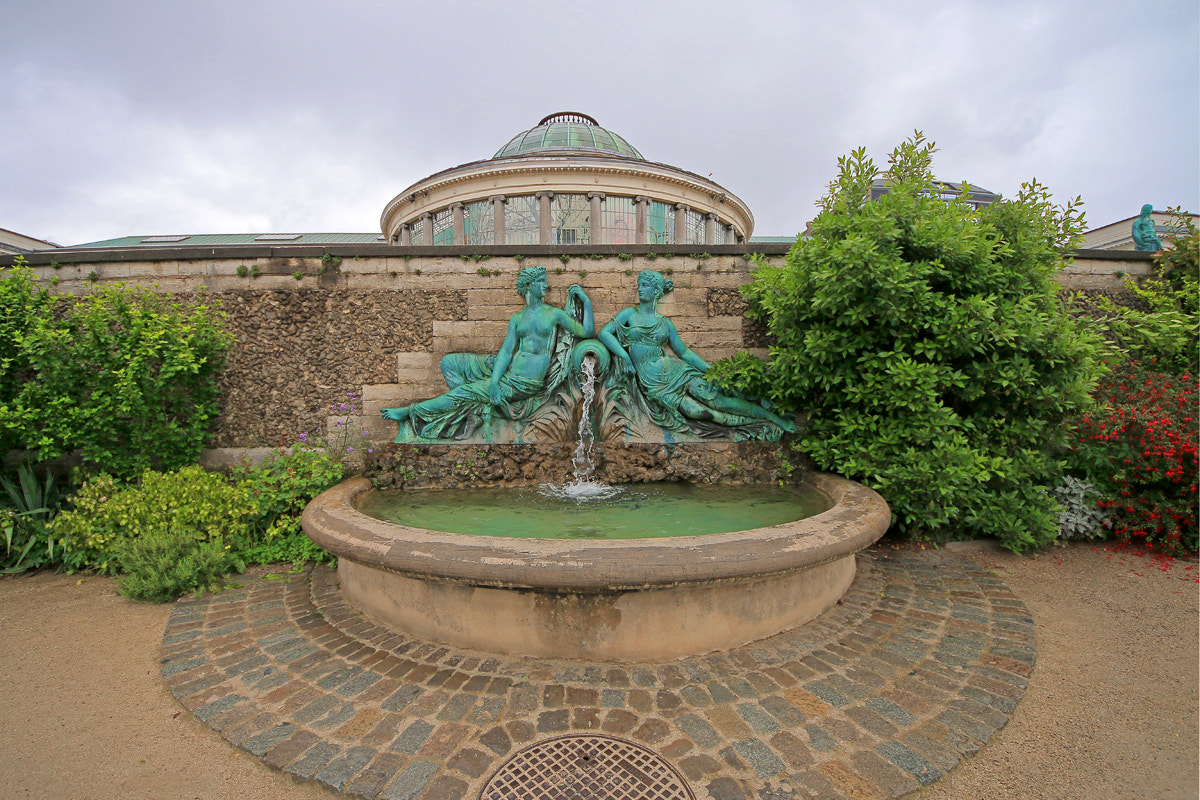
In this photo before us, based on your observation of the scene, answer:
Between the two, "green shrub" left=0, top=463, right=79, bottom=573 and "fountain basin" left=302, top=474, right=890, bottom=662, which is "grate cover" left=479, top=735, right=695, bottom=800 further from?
"green shrub" left=0, top=463, right=79, bottom=573

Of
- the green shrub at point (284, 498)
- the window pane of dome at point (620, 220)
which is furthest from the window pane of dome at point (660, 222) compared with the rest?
the green shrub at point (284, 498)

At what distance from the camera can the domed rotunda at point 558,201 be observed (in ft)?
65.3

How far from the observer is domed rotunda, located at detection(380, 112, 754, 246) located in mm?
19891

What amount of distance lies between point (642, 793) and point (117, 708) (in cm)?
275

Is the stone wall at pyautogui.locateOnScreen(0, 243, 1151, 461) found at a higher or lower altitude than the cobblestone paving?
higher

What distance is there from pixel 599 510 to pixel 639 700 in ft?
6.68

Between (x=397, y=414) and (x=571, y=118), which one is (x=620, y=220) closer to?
(x=571, y=118)

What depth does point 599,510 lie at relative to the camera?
183 inches

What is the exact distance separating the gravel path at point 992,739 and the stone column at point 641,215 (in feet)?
59.0

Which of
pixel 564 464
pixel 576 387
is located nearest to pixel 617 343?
pixel 576 387

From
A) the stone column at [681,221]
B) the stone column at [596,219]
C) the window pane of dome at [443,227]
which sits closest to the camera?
the stone column at [596,219]

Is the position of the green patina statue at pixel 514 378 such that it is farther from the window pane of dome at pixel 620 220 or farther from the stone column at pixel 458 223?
the stone column at pixel 458 223

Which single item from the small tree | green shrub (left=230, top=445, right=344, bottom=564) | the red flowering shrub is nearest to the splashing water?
the small tree

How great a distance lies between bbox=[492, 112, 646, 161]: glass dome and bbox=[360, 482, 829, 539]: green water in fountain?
2032cm
